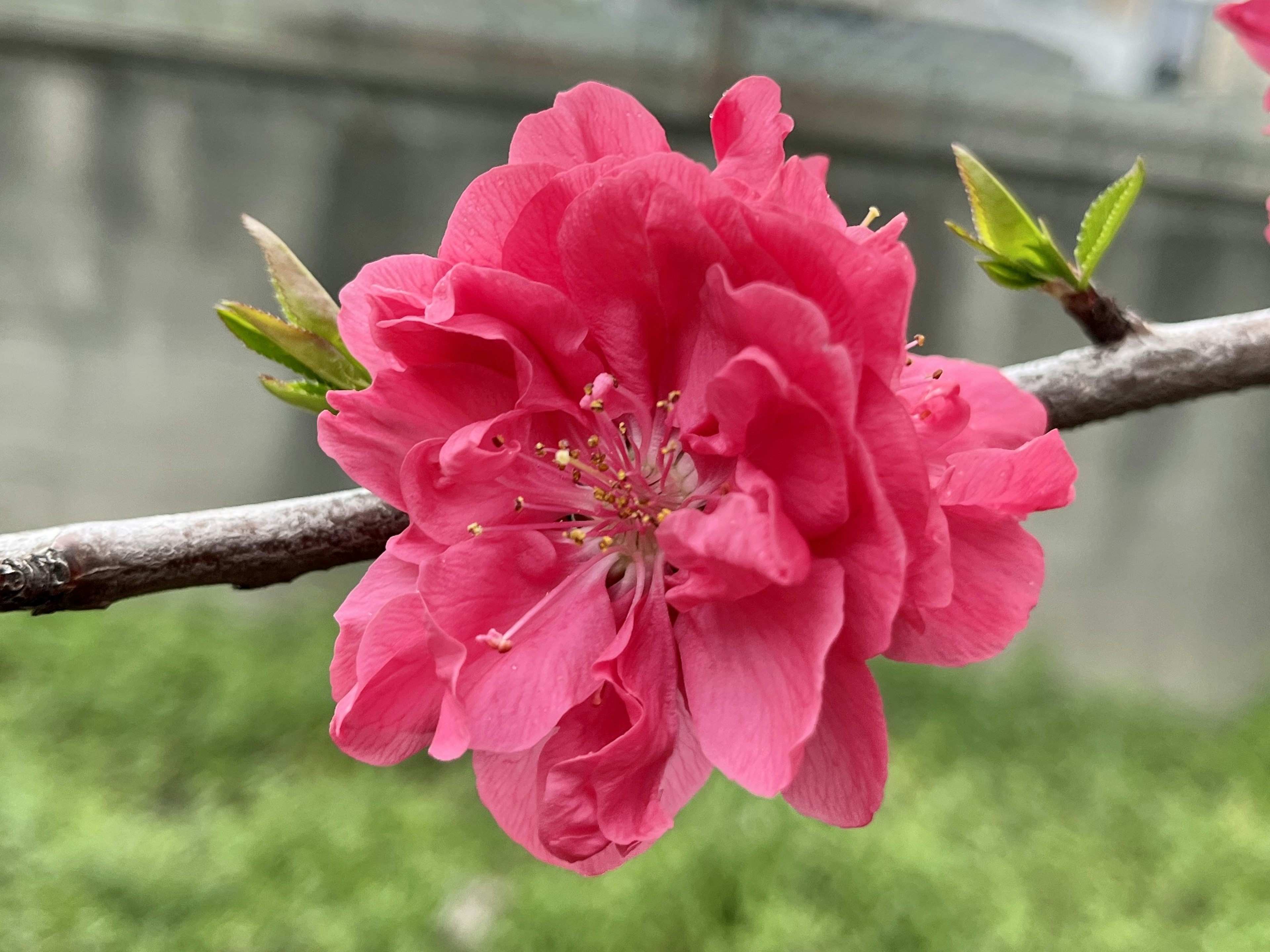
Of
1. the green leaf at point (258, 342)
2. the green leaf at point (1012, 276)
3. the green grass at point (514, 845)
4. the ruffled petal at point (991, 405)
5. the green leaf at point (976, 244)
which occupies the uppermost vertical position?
the green leaf at point (976, 244)

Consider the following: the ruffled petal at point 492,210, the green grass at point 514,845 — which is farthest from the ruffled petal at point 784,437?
the green grass at point 514,845

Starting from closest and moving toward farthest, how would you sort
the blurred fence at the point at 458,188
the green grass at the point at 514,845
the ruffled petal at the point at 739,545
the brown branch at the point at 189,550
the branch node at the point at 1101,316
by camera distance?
the ruffled petal at the point at 739,545
the brown branch at the point at 189,550
the branch node at the point at 1101,316
the green grass at the point at 514,845
the blurred fence at the point at 458,188

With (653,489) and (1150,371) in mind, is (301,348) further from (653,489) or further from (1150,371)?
(1150,371)

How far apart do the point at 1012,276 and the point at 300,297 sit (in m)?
0.37

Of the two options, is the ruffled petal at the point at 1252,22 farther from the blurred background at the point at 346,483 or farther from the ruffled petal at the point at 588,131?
the blurred background at the point at 346,483

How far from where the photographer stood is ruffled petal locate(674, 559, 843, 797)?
0.85ft

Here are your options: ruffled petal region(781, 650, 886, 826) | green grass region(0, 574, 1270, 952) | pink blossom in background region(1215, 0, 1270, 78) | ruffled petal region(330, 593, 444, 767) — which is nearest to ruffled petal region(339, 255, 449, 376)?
ruffled petal region(330, 593, 444, 767)

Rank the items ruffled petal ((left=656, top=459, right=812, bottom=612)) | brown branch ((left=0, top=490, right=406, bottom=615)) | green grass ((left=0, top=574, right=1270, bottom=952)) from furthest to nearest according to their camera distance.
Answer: green grass ((left=0, top=574, right=1270, bottom=952))
brown branch ((left=0, top=490, right=406, bottom=615))
ruffled petal ((left=656, top=459, right=812, bottom=612))

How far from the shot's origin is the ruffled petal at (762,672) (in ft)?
0.85

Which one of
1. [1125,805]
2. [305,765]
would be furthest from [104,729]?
[1125,805]

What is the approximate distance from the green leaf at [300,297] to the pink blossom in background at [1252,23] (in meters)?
0.39

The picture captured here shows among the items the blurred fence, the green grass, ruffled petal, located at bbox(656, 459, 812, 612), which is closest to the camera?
ruffled petal, located at bbox(656, 459, 812, 612)

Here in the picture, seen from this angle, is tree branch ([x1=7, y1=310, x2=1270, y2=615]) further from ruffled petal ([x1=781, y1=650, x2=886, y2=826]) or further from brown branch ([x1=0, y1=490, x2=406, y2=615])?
ruffled petal ([x1=781, y1=650, x2=886, y2=826])

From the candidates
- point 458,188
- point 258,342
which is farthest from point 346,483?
point 258,342
